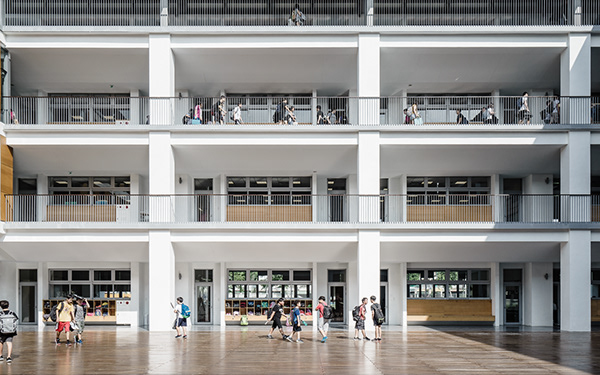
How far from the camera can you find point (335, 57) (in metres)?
23.0

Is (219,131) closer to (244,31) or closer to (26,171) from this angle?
(244,31)

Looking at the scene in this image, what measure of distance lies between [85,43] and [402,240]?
12.9 metres

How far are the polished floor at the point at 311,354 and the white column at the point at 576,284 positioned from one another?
0.68m

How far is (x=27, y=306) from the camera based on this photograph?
81.9ft

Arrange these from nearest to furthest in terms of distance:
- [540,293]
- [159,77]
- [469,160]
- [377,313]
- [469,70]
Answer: [377,313] < [159,77] < [469,160] < [469,70] < [540,293]

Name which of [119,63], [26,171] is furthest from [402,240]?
[26,171]

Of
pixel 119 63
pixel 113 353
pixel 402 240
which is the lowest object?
pixel 113 353

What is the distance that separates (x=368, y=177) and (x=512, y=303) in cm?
859

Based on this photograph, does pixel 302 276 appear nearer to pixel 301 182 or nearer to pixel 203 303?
pixel 301 182

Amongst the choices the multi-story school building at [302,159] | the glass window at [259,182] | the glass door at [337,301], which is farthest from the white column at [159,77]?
the glass door at [337,301]

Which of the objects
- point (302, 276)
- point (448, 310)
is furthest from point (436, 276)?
point (302, 276)

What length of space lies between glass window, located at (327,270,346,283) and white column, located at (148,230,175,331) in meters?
6.65

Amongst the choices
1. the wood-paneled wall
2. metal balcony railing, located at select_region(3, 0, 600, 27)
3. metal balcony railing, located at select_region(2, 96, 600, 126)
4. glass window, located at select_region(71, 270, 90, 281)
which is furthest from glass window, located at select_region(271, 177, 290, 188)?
the wood-paneled wall

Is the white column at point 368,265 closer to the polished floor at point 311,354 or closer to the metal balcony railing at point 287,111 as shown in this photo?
the polished floor at point 311,354
